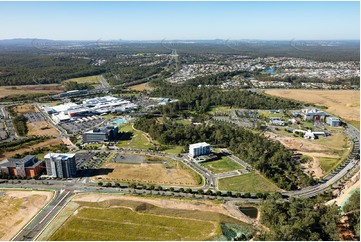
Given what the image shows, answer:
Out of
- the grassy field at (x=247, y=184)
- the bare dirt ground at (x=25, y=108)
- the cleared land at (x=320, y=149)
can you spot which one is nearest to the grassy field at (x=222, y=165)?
the grassy field at (x=247, y=184)

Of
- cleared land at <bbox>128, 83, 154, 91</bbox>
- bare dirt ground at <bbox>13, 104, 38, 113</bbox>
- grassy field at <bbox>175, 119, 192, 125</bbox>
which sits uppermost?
cleared land at <bbox>128, 83, 154, 91</bbox>

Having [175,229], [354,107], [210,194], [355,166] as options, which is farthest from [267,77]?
[175,229]

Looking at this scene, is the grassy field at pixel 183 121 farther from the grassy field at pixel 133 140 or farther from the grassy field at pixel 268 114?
the grassy field at pixel 268 114

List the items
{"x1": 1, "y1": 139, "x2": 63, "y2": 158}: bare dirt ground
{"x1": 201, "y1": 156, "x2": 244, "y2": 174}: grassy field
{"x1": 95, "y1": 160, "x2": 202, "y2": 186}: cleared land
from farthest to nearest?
{"x1": 1, "y1": 139, "x2": 63, "y2": 158}: bare dirt ground, {"x1": 201, "y1": 156, "x2": 244, "y2": 174}: grassy field, {"x1": 95, "y1": 160, "x2": 202, "y2": 186}: cleared land

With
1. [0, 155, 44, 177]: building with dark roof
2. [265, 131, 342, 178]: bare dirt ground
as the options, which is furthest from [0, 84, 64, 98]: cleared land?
[265, 131, 342, 178]: bare dirt ground

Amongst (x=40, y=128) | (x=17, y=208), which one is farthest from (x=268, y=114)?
(x=17, y=208)

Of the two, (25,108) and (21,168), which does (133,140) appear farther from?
(25,108)

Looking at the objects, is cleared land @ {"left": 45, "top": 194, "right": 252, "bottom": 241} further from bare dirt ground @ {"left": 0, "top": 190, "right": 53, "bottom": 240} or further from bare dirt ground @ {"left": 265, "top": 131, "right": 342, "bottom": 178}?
bare dirt ground @ {"left": 265, "top": 131, "right": 342, "bottom": 178}
